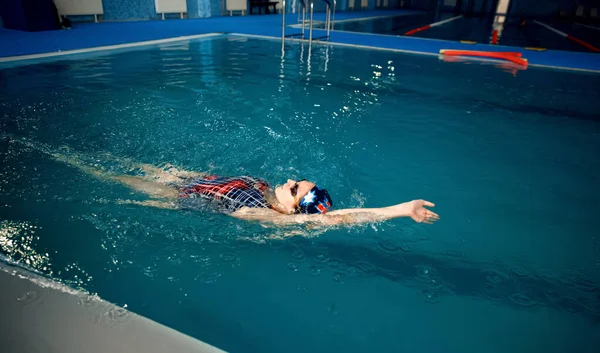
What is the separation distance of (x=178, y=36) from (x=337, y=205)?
36.1 ft

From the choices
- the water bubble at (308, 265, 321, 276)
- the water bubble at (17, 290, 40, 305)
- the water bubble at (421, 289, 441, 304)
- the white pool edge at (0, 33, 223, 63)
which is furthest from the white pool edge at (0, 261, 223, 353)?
the white pool edge at (0, 33, 223, 63)

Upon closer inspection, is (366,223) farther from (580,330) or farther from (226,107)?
(226,107)

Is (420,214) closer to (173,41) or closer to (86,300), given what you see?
(86,300)

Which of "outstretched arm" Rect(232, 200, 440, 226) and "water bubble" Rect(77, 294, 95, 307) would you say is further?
"outstretched arm" Rect(232, 200, 440, 226)

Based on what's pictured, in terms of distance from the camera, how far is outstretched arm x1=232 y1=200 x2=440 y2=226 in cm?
242

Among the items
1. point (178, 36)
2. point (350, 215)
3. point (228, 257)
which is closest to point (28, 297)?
point (228, 257)

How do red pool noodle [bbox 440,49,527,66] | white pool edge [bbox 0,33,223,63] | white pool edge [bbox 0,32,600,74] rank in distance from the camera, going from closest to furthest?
white pool edge [bbox 0,33,223,63] → white pool edge [bbox 0,32,600,74] → red pool noodle [bbox 440,49,527,66]

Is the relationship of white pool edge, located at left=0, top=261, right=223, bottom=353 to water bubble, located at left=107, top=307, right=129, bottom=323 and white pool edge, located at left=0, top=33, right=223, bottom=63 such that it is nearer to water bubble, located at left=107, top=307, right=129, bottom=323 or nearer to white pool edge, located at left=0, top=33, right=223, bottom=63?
water bubble, located at left=107, top=307, right=129, bottom=323

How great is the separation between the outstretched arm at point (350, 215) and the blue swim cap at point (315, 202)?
35mm

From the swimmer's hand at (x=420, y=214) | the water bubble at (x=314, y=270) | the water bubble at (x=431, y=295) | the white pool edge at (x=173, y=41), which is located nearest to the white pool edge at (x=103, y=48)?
the white pool edge at (x=173, y=41)

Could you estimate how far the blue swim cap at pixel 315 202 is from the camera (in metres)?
2.53

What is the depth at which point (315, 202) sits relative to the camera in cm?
254

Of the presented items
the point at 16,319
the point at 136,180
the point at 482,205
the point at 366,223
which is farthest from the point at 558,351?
the point at 136,180

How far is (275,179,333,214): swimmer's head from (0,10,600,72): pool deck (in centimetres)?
824
